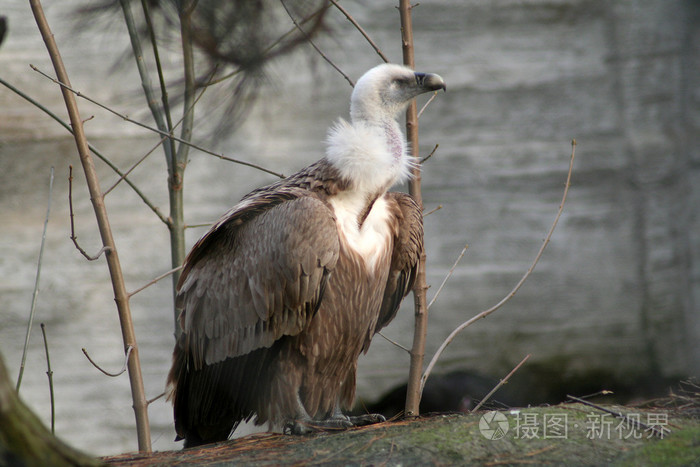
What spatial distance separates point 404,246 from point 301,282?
655 mm

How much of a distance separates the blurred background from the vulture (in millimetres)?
2685

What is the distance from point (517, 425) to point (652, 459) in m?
0.53

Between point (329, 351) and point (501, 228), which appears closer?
point (329, 351)

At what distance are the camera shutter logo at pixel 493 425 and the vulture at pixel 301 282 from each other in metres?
0.67

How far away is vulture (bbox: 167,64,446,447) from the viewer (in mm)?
2850

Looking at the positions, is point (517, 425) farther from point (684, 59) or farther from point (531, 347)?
point (684, 59)

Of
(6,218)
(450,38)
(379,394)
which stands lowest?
(379,394)

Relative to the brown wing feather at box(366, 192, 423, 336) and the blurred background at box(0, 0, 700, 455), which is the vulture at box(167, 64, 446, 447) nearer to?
the brown wing feather at box(366, 192, 423, 336)

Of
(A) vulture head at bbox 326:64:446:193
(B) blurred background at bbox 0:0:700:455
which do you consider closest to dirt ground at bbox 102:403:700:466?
(A) vulture head at bbox 326:64:446:193

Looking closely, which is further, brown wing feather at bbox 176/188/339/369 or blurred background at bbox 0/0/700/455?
blurred background at bbox 0/0/700/455

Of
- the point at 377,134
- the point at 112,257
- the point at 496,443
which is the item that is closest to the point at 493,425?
the point at 496,443

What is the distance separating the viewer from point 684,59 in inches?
229

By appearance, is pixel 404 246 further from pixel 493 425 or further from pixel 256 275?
pixel 493 425

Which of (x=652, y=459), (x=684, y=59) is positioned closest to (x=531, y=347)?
(x=684, y=59)
